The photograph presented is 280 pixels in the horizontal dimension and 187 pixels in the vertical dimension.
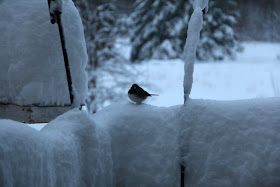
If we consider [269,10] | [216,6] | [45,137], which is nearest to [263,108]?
[45,137]

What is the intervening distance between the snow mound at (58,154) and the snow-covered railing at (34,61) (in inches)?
21.3

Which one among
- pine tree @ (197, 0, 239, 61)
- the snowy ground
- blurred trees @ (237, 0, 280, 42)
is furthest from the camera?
pine tree @ (197, 0, 239, 61)

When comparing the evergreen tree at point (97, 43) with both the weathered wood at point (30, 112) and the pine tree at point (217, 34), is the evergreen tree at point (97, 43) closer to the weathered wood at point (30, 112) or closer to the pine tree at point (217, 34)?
the weathered wood at point (30, 112)

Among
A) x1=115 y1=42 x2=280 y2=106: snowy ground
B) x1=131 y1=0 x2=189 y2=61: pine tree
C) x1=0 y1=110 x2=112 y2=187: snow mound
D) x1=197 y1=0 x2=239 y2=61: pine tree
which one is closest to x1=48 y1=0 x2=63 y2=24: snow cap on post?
x1=0 y1=110 x2=112 y2=187: snow mound

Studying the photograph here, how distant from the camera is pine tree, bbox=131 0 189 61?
11.1 meters

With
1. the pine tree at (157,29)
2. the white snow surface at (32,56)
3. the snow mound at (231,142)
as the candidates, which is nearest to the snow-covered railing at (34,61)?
the white snow surface at (32,56)

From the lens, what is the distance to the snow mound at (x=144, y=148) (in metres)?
1.48

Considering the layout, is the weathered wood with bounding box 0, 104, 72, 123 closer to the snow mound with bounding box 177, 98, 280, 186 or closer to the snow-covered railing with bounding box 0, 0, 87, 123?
the snow-covered railing with bounding box 0, 0, 87, 123

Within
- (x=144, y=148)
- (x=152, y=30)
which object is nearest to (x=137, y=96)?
(x=144, y=148)

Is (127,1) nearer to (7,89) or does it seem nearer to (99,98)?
(99,98)

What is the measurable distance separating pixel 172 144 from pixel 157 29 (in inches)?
407

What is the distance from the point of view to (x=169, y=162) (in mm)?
1486

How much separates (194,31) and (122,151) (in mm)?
729

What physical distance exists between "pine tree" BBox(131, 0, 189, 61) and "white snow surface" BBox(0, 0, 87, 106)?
896cm
